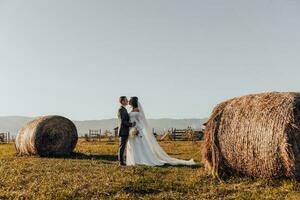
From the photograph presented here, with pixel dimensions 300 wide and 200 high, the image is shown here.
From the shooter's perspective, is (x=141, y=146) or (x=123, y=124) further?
(x=141, y=146)

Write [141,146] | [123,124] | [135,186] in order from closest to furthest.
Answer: [135,186] → [123,124] → [141,146]

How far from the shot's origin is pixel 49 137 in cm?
2548

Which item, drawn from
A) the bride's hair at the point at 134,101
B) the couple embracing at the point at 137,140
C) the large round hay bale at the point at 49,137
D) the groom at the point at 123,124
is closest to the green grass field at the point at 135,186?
the groom at the point at 123,124

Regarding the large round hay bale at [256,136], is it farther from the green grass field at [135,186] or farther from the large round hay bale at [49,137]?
the large round hay bale at [49,137]

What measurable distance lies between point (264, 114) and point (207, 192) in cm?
291

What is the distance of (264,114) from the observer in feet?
42.9

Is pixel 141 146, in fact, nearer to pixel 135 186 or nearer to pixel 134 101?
pixel 134 101

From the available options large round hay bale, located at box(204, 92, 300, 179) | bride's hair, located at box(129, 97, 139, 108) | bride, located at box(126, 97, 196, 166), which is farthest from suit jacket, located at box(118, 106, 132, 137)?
Answer: large round hay bale, located at box(204, 92, 300, 179)

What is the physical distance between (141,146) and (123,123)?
158cm

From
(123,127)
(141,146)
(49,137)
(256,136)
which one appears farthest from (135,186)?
(49,137)

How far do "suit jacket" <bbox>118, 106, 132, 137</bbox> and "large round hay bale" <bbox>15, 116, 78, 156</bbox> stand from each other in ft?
23.9

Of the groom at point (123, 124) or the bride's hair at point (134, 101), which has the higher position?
the bride's hair at point (134, 101)

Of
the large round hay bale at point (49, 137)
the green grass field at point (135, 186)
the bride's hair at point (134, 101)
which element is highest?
the bride's hair at point (134, 101)

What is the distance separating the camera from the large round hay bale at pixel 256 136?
1236 centimetres
